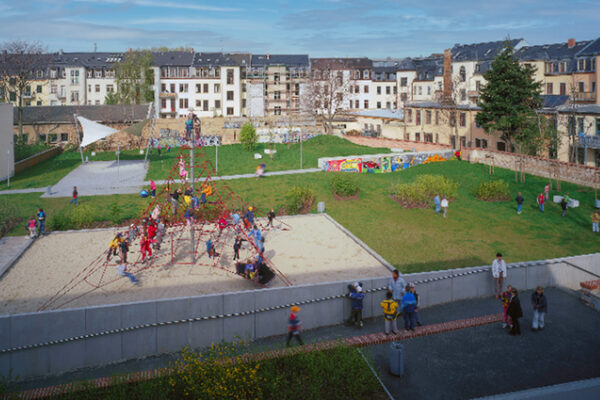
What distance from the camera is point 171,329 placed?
47.3 feet

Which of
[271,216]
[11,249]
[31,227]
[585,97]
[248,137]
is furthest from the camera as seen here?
[248,137]

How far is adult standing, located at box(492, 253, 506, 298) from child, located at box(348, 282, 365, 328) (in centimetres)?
466

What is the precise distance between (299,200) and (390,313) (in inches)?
641

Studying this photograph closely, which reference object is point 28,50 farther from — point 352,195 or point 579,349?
point 579,349

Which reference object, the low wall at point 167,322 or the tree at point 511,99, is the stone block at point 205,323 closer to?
the low wall at point 167,322

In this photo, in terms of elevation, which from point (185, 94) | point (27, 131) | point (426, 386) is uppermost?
point (185, 94)

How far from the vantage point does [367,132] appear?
66.9 meters

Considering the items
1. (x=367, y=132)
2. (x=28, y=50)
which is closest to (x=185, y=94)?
(x=28, y=50)

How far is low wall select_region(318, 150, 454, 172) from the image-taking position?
40250 mm

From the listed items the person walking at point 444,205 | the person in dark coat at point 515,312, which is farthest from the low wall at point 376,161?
the person in dark coat at point 515,312

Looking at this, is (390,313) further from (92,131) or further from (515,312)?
(92,131)

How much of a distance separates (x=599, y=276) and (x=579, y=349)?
514 cm

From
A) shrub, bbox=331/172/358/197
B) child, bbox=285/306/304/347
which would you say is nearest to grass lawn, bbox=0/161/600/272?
shrub, bbox=331/172/358/197

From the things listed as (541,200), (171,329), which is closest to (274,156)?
(541,200)
